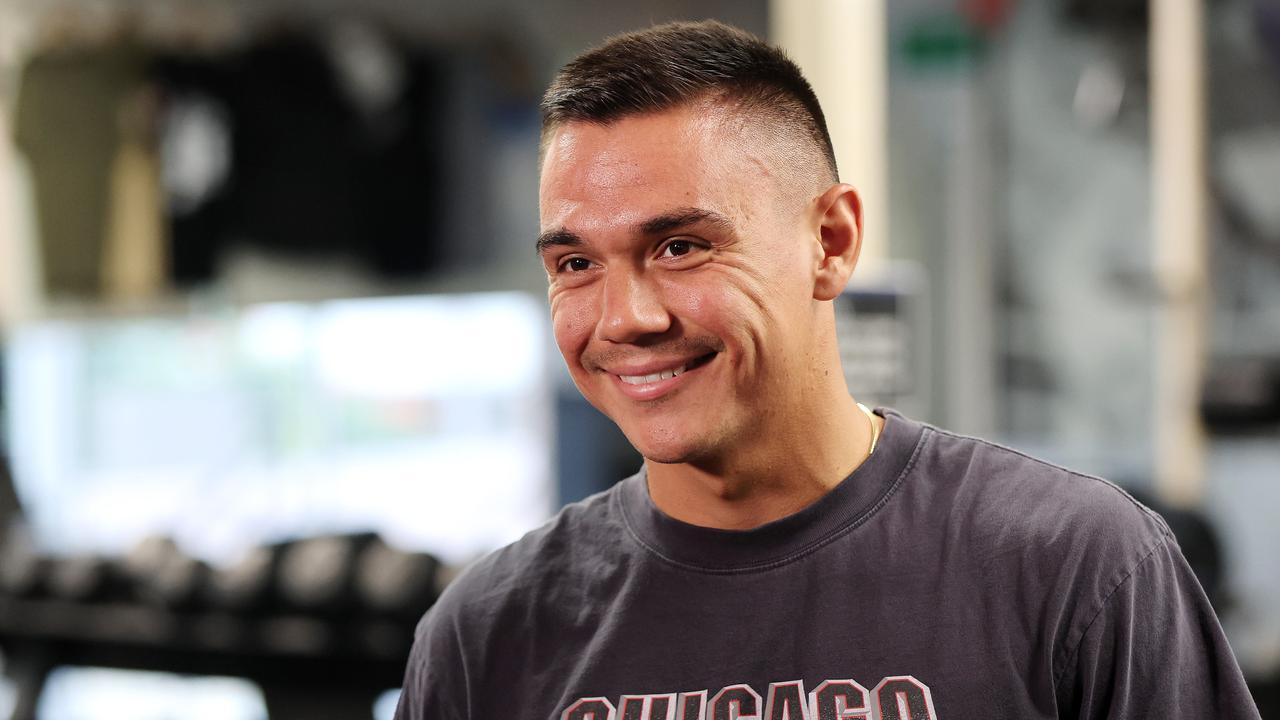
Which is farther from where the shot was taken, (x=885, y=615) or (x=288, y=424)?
(x=288, y=424)

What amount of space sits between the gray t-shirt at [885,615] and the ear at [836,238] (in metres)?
0.17

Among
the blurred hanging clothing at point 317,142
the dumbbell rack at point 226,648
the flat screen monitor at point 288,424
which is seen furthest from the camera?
the blurred hanging clothing at point 317,142

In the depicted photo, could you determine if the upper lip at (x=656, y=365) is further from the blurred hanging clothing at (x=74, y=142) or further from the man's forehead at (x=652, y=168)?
the blurred hanging clothing at (x=74, y=142)

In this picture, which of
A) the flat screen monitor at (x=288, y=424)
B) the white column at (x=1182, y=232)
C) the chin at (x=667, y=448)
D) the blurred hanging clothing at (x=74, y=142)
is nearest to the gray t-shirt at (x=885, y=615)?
the chin at (x=667, y=448)

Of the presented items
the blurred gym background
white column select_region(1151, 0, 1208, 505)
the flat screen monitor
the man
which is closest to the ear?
the man

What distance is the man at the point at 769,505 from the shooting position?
119 centimetres

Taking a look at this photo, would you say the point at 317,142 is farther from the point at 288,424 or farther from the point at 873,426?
the point at 873,426

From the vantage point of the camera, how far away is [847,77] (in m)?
3.44

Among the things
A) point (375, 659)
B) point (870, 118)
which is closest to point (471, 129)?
point (870, 118)

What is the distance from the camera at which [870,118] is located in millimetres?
3500

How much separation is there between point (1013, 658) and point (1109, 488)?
7.9 inches

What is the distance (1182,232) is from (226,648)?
299cm

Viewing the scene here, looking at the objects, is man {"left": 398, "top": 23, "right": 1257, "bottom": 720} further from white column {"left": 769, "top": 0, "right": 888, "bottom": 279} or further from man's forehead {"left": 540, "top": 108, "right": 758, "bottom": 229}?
white column {"left": 769, "top": 0, "right": 888, "bottom": 279}

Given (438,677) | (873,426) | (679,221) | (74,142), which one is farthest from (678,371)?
(74,142)
